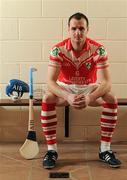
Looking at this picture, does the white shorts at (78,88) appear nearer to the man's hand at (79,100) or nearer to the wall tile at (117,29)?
the man's hand at (79,100)

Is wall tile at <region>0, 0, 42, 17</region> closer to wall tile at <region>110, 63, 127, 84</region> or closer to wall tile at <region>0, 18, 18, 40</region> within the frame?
wall tile at <region>0, 18, 18, 40</region>

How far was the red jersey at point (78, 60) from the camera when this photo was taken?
2248 mm

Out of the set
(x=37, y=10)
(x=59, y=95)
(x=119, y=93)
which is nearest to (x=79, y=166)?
(x=59, y=95)

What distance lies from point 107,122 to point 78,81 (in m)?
0.32

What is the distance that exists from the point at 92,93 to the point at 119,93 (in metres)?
0.61

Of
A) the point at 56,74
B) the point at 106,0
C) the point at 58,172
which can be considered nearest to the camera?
the point at 58,172

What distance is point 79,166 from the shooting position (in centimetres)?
220

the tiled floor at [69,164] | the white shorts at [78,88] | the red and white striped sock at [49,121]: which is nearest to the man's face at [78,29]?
the white shorts at [78,88]

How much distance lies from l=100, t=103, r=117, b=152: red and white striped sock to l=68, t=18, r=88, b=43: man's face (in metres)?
0.44

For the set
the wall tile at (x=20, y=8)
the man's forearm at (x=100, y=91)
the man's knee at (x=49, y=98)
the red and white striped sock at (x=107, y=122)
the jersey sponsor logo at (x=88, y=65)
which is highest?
the wall tile at (x=20, y=8)

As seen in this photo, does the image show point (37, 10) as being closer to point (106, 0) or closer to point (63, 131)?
point (106, 0)

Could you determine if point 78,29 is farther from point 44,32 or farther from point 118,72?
point 118,72

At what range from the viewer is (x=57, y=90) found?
7.16 ft

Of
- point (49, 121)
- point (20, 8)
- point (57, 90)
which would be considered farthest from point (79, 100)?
point (20, 8)
